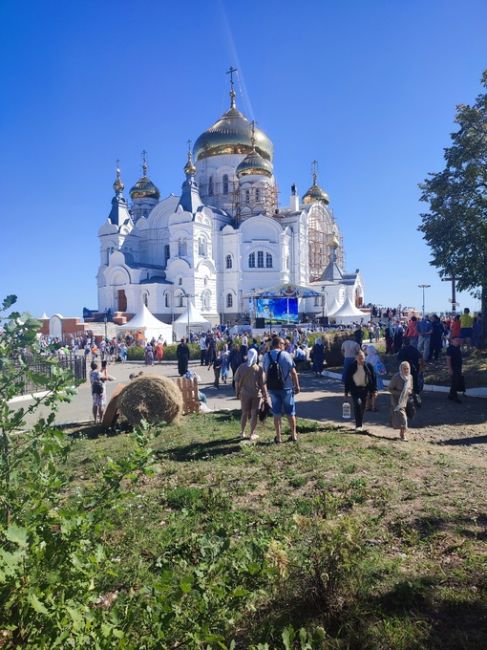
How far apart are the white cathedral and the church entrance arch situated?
0.32 feet

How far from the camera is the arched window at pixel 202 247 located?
48.1 m

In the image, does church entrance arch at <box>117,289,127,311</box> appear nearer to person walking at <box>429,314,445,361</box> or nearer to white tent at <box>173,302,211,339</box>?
white tent at <box>173,302,211,339</box>

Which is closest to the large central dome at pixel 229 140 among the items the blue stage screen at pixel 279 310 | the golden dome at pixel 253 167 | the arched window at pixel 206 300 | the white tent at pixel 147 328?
the golden dome at pixel 253 167

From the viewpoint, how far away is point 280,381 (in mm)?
7398

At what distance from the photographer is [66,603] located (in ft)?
7.47

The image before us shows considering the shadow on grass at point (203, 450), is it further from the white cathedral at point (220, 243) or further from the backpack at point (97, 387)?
the white cathedral at point (220, 243)

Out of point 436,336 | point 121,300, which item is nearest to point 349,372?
point 436,336

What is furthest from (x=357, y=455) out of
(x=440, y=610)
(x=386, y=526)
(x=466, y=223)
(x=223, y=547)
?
(x=466, y=223)

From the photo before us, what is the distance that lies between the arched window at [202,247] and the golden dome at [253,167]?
9047mm

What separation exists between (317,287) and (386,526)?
46.3 metres

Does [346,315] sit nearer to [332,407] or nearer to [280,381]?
[332,407]

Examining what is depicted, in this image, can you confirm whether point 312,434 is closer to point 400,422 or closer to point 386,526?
Answer: point 400,422

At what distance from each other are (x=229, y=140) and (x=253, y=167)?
5650 mm

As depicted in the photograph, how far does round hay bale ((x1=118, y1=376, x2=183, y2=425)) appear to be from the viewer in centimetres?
896
